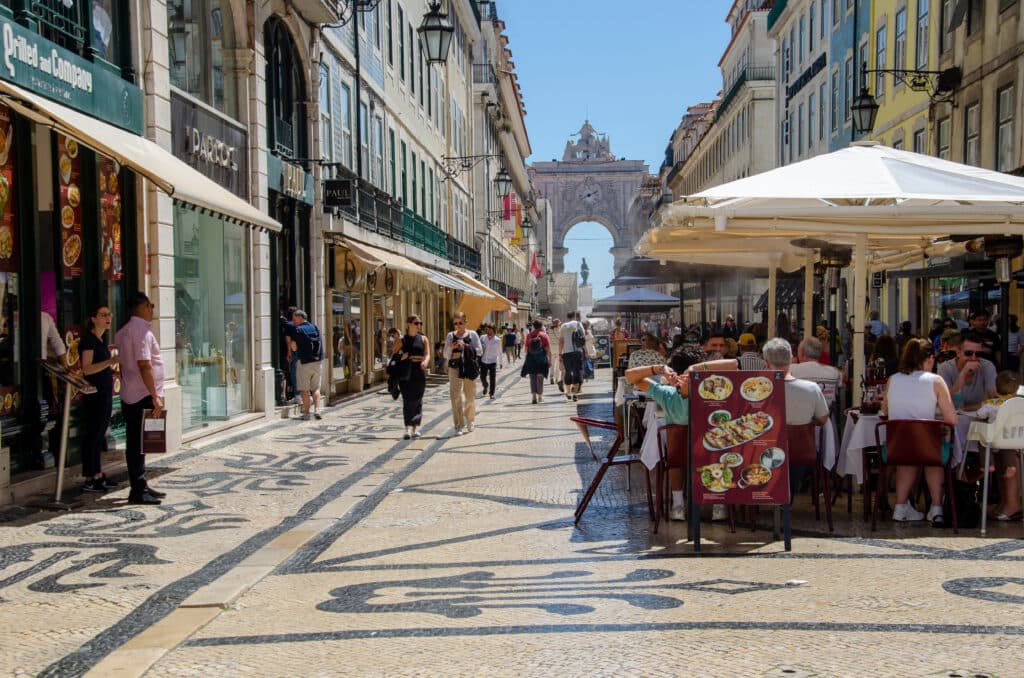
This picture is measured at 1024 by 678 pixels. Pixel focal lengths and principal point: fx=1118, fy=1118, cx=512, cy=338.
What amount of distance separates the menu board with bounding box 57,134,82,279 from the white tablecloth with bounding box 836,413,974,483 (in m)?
6.80

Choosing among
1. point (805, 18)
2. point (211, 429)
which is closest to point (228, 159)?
point (211, 429)

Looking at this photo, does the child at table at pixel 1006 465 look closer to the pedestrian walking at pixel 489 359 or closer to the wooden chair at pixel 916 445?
the wooden chair at pixel 916 445

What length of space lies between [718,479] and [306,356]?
982 cm

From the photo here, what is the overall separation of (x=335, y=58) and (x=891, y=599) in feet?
56.6

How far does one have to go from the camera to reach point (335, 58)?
20.8 metres

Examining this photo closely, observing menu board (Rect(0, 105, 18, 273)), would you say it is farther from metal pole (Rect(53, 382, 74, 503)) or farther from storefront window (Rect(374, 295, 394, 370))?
storefront window (Rect(374, 295, 394, 370))

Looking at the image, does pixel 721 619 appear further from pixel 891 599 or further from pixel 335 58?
pixel 335 58

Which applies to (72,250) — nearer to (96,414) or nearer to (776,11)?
(96,414)

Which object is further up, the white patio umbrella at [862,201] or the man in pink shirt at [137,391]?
the white patio umbrella at [862,201]

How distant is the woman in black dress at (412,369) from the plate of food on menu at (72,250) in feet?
14.2

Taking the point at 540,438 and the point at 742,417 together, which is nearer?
the point at 742,417

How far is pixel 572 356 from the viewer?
21.3m

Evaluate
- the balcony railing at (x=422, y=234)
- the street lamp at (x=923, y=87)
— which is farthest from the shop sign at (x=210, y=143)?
the balcony railing at (x=422, y=234)

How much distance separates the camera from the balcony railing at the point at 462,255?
37.8 m
